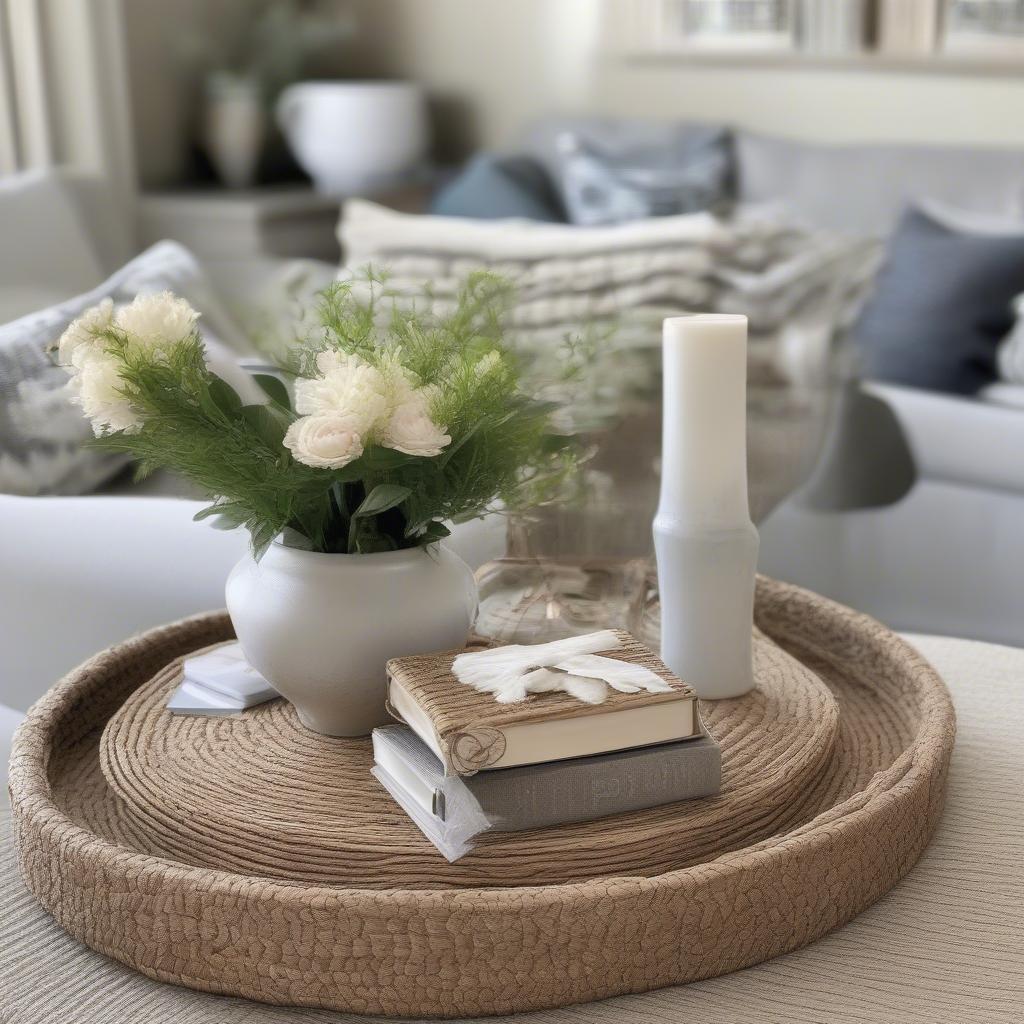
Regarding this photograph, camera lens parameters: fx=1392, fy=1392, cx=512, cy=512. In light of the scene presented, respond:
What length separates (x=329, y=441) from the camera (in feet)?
2.95

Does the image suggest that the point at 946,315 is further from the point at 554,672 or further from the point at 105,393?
the point at 105,393

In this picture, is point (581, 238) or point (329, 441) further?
point (581, 238)

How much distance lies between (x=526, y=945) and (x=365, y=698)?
0.26 meters

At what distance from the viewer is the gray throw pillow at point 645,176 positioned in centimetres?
342

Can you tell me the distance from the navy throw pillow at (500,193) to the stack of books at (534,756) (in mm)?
2750

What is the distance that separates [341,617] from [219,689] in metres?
0.21

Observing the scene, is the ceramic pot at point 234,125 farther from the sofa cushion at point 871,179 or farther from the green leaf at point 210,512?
the green leaf at point 210,512

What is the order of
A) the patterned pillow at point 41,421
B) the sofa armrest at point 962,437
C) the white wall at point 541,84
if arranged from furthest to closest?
the white wall at point 541,84 → the sofa armrest at point 962,437 → the patterned pillow at point 41,421

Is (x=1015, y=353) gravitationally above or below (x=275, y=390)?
→ below

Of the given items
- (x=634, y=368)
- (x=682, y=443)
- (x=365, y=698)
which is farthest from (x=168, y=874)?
(x=634, y=368)

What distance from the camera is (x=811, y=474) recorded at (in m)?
2.43

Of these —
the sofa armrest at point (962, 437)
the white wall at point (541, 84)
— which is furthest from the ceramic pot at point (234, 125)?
the sofa armrest at point (962, 437)

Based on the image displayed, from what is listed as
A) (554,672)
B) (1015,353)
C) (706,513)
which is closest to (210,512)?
(554,672)

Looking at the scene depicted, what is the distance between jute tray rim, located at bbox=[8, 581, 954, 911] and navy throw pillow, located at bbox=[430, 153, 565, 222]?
2591 millimetres
